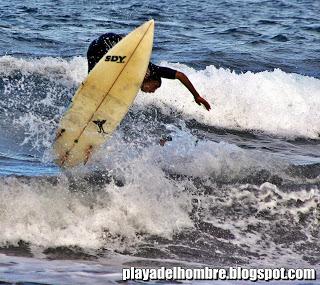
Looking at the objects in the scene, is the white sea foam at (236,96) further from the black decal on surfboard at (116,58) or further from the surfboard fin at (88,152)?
the black decal on surfboard at (116,58)

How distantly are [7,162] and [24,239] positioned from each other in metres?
2.34

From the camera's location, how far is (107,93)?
23.8ft

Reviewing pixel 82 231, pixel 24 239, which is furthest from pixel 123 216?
pixel 24 239

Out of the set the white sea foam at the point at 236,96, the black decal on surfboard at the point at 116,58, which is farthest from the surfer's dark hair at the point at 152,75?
the white sea foam at the point at 236,96

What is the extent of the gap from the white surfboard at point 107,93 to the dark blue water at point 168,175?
0.40 metres

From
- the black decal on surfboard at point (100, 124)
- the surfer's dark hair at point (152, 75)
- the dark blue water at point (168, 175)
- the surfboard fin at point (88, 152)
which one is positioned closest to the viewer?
the dark blue water at point (168, 175)

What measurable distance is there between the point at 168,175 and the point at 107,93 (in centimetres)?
117

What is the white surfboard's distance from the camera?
7.21m

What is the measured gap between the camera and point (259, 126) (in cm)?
1173

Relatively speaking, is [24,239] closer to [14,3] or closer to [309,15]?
[14,3]

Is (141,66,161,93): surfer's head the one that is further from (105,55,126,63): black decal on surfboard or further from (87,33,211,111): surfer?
(105,55,126,63): black decal on surfboard

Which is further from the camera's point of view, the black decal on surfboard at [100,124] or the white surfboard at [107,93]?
the black decal on surfboard at [100,124]

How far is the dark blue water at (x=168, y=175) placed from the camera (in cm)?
602

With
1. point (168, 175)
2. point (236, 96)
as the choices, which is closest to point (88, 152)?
point (168, 175)
